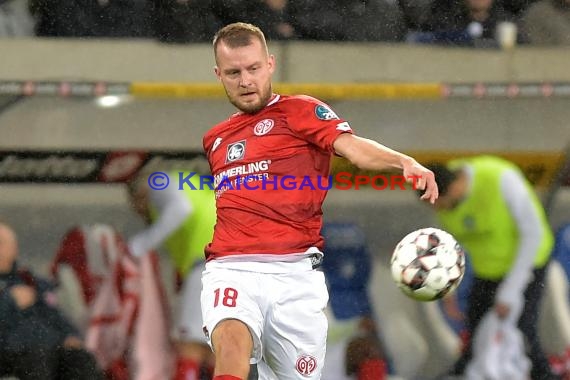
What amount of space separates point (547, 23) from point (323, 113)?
3176 mm

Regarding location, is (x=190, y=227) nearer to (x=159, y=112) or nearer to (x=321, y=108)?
(x=159, y=112)

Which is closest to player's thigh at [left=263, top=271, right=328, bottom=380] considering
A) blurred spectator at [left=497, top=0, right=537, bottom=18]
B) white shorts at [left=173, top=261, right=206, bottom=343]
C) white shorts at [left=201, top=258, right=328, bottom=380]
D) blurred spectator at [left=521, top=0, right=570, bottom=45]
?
white shorts at [left=201, top=258, right=328, bottom=380]

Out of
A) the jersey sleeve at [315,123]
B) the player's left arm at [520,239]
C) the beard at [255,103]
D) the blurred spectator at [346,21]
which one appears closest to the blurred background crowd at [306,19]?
the blurred spectator at [346,21]

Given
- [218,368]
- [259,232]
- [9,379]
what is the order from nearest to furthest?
[218,368], [259,232], [9,379]

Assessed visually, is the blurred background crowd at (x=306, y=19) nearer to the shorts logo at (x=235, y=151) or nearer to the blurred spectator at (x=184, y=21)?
the blurred spectator at (x=184, y=21)

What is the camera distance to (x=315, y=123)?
4.27 m

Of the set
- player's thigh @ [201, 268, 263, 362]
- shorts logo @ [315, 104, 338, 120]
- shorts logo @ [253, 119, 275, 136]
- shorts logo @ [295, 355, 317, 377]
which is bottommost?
shorts logo @ [295, 355, 317, 377]

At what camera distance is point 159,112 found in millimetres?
6598

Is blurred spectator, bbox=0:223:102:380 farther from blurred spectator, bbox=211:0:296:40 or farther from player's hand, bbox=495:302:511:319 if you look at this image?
player's hand, bbox=495:302:511:319

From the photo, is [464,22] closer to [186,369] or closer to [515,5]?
[515,5]

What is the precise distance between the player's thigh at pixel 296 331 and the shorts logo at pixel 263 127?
0.52 m

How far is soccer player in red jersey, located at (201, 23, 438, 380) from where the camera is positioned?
13.9ft

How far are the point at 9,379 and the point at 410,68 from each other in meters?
2.69

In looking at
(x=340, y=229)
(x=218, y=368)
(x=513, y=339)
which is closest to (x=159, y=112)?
(x=340, y=229)
